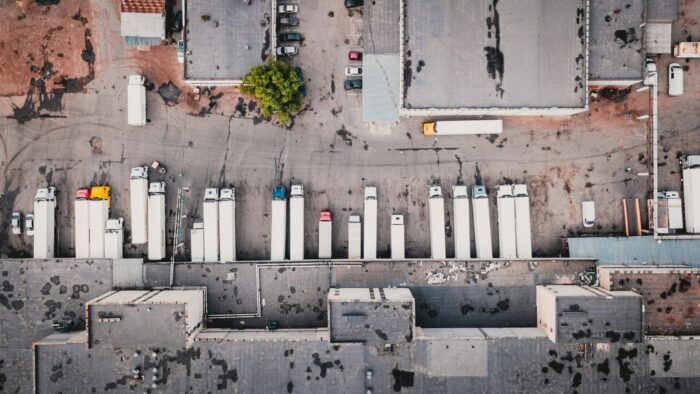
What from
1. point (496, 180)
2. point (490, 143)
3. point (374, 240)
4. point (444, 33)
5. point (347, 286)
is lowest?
point (347, 286)

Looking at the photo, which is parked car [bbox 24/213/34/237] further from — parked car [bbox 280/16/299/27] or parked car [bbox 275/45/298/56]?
parked car [bbox 280/16/299/27]

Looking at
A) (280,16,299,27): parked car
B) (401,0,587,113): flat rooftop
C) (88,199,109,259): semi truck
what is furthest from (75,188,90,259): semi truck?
(401,0,587,113): flat rooftop

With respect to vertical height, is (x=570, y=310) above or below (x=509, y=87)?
below

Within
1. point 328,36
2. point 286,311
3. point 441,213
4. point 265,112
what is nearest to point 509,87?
point 441,213

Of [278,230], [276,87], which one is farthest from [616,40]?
[278,230]

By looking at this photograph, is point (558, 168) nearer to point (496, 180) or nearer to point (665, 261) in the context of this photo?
→ point (496, 180)

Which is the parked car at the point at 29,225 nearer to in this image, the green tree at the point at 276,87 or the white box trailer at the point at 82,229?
the white box trailer at the point at 82,229

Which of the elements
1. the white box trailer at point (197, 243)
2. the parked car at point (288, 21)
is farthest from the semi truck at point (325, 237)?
the parked car at point (288, 21)
